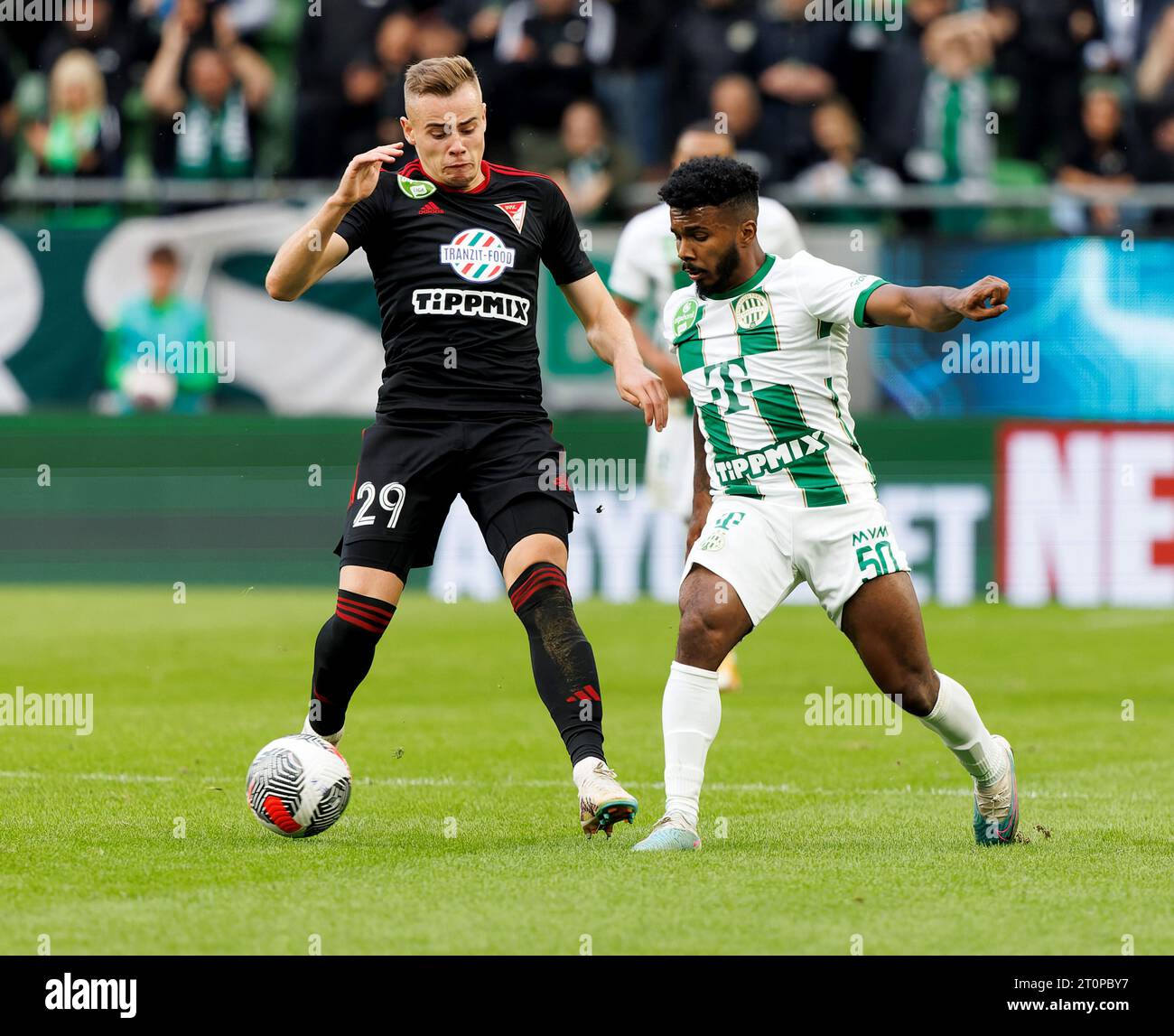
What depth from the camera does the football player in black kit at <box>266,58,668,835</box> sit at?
658 centimetres

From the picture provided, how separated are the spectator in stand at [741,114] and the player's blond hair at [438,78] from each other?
9.61 m

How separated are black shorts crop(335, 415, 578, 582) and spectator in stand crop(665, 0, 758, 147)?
34.8 feet

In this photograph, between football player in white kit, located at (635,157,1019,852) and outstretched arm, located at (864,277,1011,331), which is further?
football player in white kit, located at (635,157,1019,852)

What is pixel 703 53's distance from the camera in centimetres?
1700

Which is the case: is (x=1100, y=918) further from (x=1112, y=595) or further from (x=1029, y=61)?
(x=1029, y=61)

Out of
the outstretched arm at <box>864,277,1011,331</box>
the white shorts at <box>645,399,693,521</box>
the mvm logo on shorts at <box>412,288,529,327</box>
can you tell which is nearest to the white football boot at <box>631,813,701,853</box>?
the outstretched arm at <box>864,277,1011,331</box>

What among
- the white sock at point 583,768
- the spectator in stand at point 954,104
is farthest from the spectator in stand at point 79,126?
the white sock at point 583,768

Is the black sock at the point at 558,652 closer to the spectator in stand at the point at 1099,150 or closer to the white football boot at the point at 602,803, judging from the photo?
the white football boot at the point at 602,803

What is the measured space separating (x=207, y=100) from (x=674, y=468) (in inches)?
313

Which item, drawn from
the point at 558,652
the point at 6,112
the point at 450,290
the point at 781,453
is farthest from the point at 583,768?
the point at 6,112

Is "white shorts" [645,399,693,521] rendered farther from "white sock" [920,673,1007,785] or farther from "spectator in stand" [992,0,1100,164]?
"spectator in stand" [992,0,1100,164]

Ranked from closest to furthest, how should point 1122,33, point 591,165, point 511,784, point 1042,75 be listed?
point 511,784 < point 591,165 < point 1042,75 < point 1122,33

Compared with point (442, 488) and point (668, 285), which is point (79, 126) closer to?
point (668, 285)

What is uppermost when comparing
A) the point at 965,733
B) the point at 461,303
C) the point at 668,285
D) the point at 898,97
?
the point at 898,97
